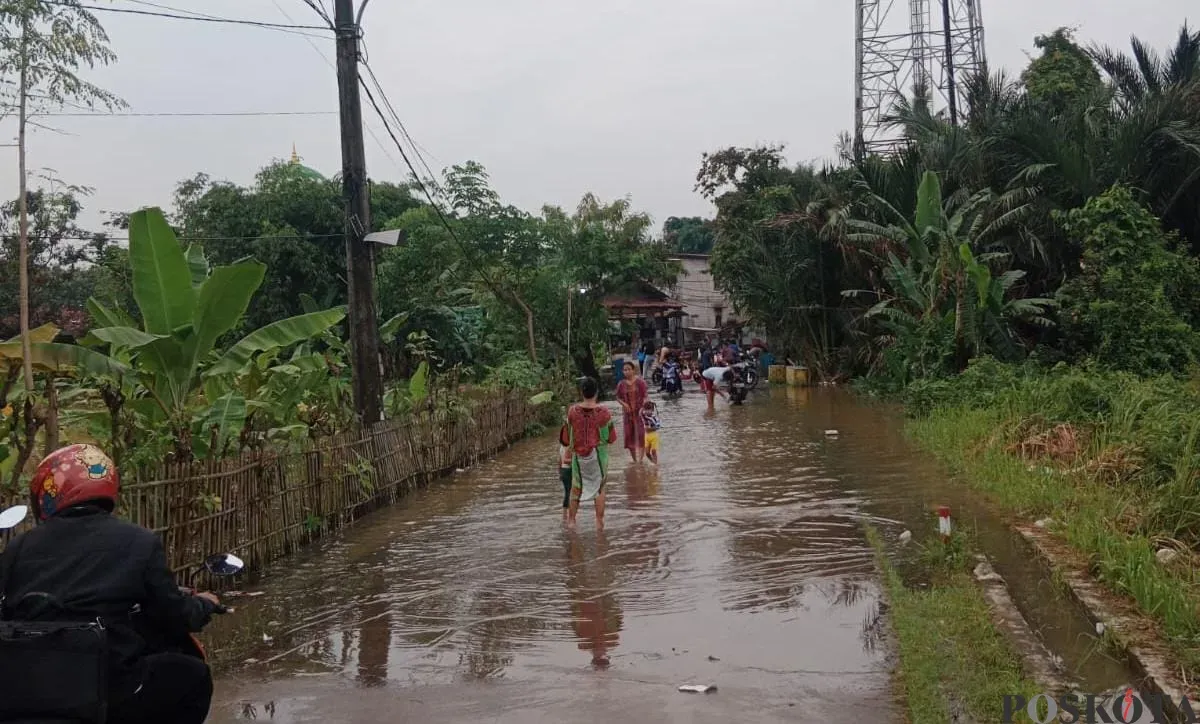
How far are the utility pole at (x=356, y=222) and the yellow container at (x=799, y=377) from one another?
67.3 ft

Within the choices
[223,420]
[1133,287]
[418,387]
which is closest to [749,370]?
[1133,287]

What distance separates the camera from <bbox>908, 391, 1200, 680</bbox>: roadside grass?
6145mm

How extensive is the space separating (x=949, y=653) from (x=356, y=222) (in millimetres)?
8098

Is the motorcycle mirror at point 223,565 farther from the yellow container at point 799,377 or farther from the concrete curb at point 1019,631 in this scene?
Result: the yellow container at point 799,377

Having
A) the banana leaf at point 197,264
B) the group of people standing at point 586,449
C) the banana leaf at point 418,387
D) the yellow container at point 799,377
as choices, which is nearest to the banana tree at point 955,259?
the yellow container at point 799,377

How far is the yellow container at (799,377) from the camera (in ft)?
101

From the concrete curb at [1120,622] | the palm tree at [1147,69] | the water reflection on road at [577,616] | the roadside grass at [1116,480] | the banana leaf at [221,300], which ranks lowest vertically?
the water reflection on road at [577,616]

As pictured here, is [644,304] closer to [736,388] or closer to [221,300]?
[736,388]

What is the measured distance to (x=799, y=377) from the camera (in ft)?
101

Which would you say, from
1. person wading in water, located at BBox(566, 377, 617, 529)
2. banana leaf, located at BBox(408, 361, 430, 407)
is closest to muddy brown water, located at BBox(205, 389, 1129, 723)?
person wading in water, located at BBox(566, 377, 617, 529)

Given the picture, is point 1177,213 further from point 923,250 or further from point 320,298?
point 320,298

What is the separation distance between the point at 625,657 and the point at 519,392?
12682mm

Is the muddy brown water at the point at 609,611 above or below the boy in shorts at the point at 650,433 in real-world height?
below

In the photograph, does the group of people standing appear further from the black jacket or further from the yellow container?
the yellow container
